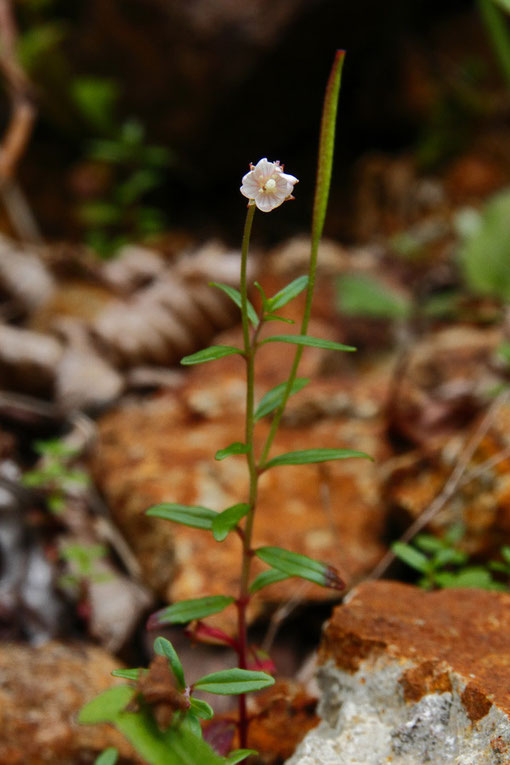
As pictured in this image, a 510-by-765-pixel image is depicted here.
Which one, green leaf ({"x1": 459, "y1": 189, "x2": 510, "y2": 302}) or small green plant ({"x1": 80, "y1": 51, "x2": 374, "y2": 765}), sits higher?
green leaf ({"x1": 459, "y1": 189, "x2": 510, "y2": 302})

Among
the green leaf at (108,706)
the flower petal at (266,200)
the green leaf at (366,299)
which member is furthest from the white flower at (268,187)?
the green leaf at (366,299)

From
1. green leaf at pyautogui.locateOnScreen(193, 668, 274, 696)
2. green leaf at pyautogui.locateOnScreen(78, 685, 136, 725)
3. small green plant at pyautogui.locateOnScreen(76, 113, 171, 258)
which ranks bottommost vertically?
green leaf at pyautogui.locateOnScreen(78, 685, 136, 725)

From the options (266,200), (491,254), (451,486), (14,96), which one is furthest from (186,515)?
(14,96)

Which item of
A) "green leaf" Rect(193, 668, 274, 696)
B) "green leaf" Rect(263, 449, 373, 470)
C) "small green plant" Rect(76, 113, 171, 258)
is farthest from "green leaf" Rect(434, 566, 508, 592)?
"small green plant" Rect(76, 113, 171, 258)

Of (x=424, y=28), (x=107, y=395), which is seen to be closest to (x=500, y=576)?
(x=107, y=395)

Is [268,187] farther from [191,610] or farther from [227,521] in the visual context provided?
[191,610]

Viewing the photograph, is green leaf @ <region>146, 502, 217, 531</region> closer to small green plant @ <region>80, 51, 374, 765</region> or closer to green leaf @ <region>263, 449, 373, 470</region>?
small green plant @ <region>80, 51, 374, 765</region>
